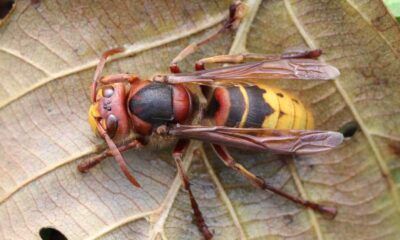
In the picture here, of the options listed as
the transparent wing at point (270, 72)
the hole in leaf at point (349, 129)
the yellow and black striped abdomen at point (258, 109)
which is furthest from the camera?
the hole in leaf at point (349, 129)

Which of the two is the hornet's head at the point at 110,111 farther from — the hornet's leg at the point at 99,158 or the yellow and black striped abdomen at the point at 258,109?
the yellow and black striped abdomen at the point at 258,109

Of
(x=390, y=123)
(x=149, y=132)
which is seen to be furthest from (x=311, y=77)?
(x=149, y=132)

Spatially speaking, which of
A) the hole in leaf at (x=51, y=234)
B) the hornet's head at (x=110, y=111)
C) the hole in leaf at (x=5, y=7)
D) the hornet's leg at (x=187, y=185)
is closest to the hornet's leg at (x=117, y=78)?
the hornet's head at (x=110, y=111)

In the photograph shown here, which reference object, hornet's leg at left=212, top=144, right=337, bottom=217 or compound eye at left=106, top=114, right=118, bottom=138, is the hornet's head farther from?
hornet's leg at left=212, top=144, right=337, bottom=217

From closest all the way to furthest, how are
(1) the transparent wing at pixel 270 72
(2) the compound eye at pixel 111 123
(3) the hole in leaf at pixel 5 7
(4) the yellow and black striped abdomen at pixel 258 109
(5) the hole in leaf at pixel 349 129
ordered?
(2) the compound eye at pixel 111 123
(4) the yellow and black striped abdomen at pixel 258 109
(1) the transparent wing at pixel 270 72
(5) the hole in leaf at pixel 349 129
(3) the hole in leaf at pixel 5 7

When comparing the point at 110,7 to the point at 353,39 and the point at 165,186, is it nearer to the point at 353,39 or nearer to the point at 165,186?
the point at 165,186

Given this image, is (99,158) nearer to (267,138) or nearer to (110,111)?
(110,111)
